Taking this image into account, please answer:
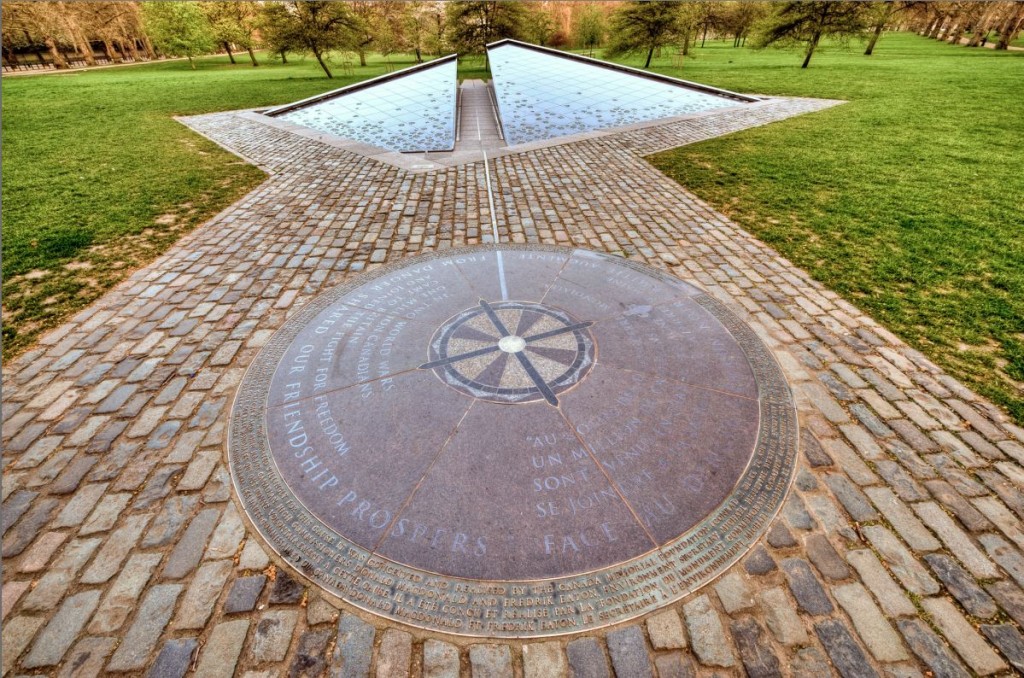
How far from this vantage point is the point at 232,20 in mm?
47969

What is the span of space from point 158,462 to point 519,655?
11.4ft

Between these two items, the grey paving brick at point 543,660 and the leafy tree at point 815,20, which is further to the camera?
the leafy tree at point 815,20

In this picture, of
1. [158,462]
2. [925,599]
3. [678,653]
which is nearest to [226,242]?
[158,462]

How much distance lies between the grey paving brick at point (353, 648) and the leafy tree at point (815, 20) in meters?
36.6

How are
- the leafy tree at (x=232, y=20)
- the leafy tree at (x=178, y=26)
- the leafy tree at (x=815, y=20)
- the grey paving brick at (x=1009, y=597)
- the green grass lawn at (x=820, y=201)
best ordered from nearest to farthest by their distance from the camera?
1. the grey paving brick at (x=1009, y=597)
2. the green grass lawn at (x=820, y=201)
3. the leafy tree at (x=815, y=20)
4. the leafy tree at (x=178, y=26)
5. the leafy tree at (x=232, y=20)

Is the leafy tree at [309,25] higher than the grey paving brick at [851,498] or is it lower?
higher

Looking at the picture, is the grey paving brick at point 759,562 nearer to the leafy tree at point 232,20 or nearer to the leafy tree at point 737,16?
the leafy tree at point 232,20

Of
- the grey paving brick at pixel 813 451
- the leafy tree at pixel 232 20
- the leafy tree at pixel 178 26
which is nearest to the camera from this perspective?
the grey paving brick at pixel 813 451

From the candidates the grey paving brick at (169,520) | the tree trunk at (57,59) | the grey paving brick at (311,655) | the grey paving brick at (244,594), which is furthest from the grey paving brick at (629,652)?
the tree trunk at (57,59)

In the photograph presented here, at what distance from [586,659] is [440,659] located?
0.88 meters

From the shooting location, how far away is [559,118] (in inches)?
584

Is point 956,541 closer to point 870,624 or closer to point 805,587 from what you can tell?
point 870,624

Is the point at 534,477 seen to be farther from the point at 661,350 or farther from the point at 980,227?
the point at 980,227

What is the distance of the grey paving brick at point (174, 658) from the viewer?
8.57ft
